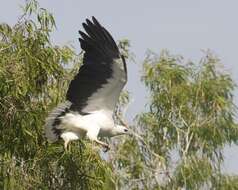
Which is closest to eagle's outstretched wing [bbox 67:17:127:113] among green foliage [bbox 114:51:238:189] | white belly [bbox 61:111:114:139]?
white belly [bbox 61:111:114:139]

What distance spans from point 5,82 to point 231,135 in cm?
681

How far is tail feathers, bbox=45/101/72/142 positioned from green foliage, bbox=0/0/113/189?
0.05m

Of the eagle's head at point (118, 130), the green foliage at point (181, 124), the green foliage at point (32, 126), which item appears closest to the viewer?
the green foliage at point (32, 126)

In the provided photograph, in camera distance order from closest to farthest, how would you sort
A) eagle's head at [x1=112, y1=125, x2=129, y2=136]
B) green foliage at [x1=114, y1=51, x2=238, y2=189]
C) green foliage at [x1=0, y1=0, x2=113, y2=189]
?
green foliage at [x1=0, y1=0, x2=113, y2=189], eagle's head at [x1=112, y1=125, x2=129, y2=136], green foliage at [x1=114, y1=51, x2=238, y2=189]

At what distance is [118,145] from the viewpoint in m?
12.9

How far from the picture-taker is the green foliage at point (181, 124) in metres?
12.9

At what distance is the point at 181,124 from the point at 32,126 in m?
6.63

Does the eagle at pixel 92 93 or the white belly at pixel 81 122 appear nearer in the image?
the eagle at pixel 92 93

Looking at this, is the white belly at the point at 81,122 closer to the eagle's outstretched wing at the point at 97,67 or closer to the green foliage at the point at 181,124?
the eagle's outstretched wing at the point at 97,67

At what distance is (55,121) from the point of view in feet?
25.9

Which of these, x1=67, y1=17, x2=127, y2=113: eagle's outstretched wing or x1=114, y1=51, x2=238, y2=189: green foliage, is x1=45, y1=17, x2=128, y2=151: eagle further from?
x1=114, y1=51, x2=238, y2=189: green foliage

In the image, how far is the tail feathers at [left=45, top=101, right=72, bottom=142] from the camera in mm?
7801

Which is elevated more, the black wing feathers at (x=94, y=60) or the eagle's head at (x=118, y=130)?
the black wing feathers at (x=94, y=60)

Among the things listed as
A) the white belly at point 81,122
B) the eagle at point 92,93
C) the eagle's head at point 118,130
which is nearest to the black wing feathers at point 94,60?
the eagle at point 92,93
